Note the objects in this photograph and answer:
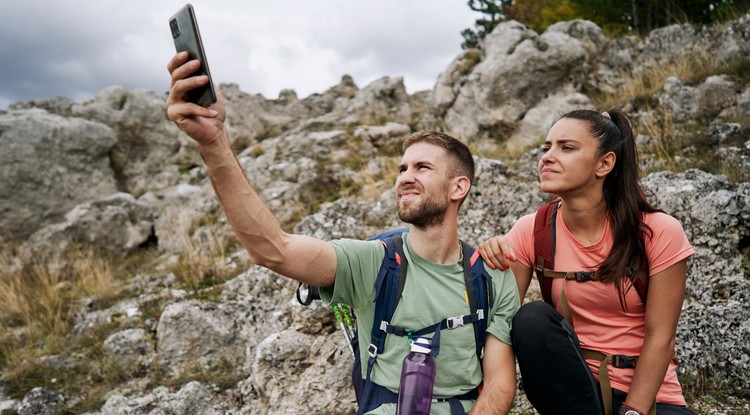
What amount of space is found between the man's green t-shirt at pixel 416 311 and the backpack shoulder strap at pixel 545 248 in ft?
1.54

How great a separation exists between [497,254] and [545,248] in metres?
0.43

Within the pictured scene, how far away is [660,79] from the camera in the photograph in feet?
28.7

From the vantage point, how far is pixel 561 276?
2822mm

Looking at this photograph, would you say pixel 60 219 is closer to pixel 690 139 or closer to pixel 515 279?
pixel 515 279

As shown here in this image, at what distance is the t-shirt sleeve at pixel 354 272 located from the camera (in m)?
2.38

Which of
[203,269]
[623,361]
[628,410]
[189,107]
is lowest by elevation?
[628,410]

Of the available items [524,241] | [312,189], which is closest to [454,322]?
[524,241]

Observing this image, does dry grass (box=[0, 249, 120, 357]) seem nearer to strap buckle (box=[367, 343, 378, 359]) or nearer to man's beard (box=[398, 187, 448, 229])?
strap buckle (box=[367, 343, 378, 359])

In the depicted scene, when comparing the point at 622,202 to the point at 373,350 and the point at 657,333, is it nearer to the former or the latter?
the point at 657,333

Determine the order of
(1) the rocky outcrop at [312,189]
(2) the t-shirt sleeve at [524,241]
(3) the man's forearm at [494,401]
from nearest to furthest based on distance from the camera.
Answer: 1. (3) the man's forearm at [494,401]
2. (2) the t-shirt sleeve at [524,241]
3. (1) the rocky outcrop at [312,189]

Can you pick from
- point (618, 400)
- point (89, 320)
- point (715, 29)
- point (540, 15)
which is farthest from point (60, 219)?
point (540, 15)

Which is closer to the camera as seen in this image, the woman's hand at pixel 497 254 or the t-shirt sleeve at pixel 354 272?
the t-shirt sleeve at pixel 354 272

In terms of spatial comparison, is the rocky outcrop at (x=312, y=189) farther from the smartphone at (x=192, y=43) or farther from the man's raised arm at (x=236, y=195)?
the smartphone at (x=192, y=43)

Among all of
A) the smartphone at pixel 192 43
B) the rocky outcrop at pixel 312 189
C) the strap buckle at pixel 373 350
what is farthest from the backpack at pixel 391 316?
the rocky outcrop at pixel 312 189
